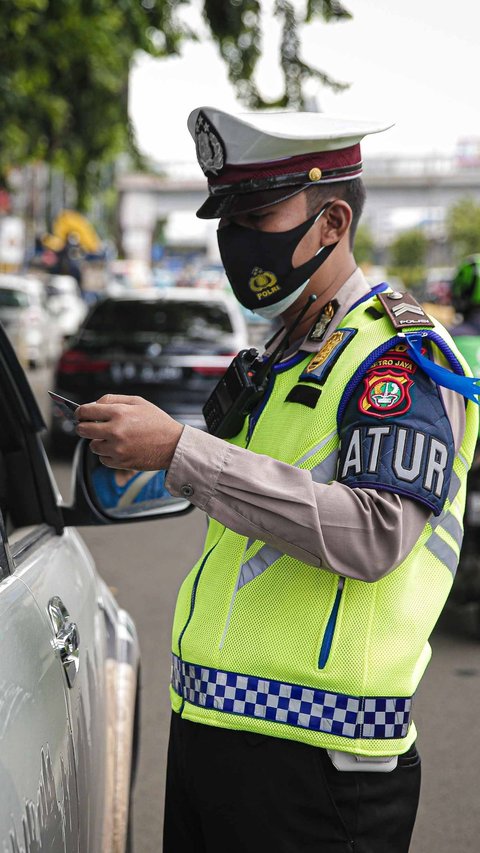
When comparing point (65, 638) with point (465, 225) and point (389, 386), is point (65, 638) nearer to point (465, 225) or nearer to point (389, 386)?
point (389, 386)

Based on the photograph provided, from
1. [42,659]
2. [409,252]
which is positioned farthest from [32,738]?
[409,252]

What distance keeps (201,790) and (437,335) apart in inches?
33.0

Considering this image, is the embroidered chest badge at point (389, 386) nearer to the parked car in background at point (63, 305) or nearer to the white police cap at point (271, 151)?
the white police cap at point (271, 151)

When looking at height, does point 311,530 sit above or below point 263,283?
below

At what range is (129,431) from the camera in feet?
5.14

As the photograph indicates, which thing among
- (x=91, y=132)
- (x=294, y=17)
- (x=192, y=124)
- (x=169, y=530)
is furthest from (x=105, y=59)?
(x=192, y=124)

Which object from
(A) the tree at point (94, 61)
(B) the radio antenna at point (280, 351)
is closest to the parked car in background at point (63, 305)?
(A) the tree at point (94, 61)

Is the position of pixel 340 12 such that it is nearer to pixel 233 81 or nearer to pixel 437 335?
pixel 233 81

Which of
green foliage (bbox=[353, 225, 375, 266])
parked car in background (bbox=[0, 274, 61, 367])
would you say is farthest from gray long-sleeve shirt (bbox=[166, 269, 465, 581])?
green foliage (bbox=[353, 225, 375, 266])

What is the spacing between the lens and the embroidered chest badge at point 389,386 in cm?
164

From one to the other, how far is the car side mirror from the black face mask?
1.59ft

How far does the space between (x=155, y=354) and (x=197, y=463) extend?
8717 millimetres

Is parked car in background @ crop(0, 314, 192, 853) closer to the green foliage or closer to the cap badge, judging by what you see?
the cap badge

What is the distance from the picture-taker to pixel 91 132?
12211mm
